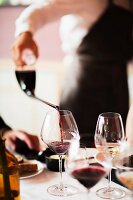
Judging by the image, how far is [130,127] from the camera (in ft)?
7.09

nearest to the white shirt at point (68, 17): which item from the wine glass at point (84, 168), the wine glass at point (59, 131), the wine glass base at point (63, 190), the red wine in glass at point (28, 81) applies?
the red wine in glass at point (28, 81)

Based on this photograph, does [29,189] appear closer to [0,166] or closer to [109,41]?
[0,166]

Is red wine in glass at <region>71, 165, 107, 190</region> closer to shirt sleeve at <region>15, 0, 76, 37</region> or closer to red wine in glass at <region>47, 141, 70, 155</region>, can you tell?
red wine in glass at <region>47, 141, 70, 155</region>

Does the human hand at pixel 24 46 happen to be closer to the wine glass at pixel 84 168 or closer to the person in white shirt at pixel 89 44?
the person in white shirt at pixel 89 44

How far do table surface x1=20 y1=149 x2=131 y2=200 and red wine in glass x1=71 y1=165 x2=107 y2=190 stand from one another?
0.45ft

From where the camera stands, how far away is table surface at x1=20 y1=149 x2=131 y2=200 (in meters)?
1.23

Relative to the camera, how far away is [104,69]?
2.12 metres

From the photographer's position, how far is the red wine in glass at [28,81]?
212 cm

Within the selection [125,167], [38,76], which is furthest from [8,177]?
[38,76]

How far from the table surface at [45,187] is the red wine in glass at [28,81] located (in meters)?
0.72

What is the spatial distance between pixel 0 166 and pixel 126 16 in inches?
47.7

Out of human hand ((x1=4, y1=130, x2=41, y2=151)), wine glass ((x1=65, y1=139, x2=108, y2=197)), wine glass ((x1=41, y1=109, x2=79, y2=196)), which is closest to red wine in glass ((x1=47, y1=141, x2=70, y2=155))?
wine glass ((x1=41, y1=109, x2=79, y2=196))

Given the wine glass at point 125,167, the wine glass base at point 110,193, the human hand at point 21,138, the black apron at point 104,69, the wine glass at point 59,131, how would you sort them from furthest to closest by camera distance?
the human hand at point 21,138 → the black apron at point 104,69 → the wine glass at point 59,131 → the wine glass base at point 110,193 → the wine glass at point 125,167

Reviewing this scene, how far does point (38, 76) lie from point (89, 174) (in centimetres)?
119
